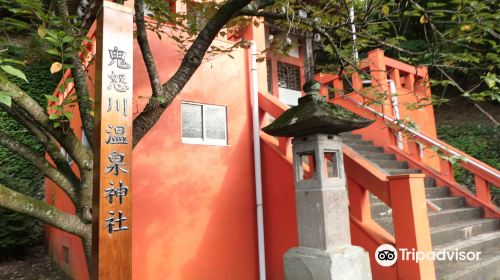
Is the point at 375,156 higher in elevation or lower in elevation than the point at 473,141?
lower

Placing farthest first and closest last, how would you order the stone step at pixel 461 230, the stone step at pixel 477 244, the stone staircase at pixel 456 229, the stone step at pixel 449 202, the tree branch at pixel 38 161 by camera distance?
the stone step at pixel 449 202
the stone step at pixel 461 230
the stone step at pixel 477 244
the stone staircase at pixel 456 229
the tree branch at pixel 38 161

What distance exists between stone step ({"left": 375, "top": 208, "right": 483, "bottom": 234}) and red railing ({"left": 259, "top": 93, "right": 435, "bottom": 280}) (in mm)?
832

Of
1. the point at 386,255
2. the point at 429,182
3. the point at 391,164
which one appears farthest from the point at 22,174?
the point at 429,182

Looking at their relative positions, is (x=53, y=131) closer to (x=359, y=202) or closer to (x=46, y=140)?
(x=46, y=140)

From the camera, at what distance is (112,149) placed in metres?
2.45

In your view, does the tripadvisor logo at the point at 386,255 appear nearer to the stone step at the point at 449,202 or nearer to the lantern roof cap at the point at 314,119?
the lantern roof cap at the point at 314,119

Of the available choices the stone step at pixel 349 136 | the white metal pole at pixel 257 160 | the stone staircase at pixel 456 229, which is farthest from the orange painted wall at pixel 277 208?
the stone step at pixel 349 136

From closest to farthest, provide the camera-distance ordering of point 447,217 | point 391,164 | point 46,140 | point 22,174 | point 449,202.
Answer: point 46,140 → point 447,217 → point 449,202 → point 391,164 → point 22,174

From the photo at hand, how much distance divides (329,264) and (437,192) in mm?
4286

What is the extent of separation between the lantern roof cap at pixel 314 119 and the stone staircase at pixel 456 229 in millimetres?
2242

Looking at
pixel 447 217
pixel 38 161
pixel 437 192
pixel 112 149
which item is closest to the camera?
pixel 112 149

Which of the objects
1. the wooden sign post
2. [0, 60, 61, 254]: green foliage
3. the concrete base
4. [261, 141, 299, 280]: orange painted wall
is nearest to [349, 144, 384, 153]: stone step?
[261, 141, 299, 280]: orange painted wall

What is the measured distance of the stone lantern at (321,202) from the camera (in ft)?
13.0

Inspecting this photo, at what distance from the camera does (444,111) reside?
16.7m
